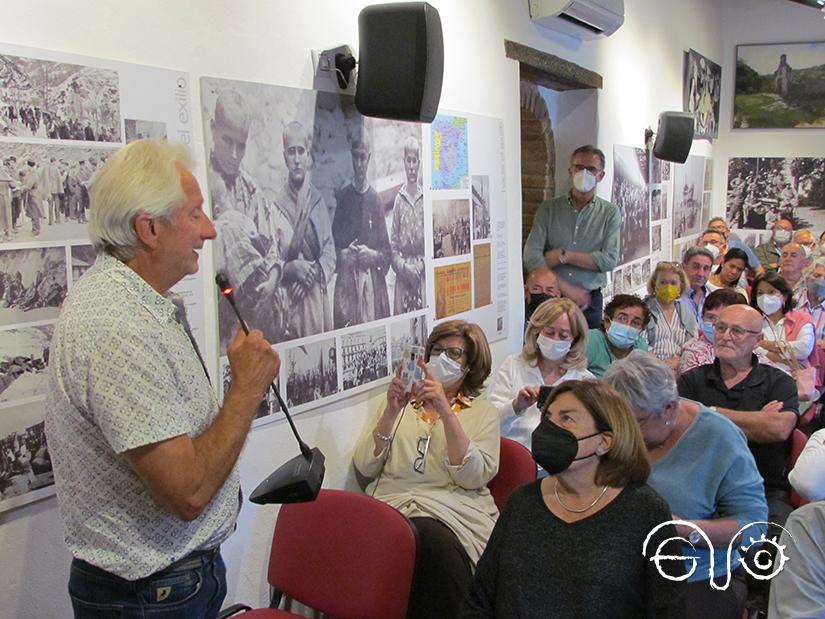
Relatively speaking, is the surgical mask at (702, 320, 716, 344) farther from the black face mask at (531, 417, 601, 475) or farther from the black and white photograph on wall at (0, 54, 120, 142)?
the black and white photograph on wall at (0, 54, 120, 142)

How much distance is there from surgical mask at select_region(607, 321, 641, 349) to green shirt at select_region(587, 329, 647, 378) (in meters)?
0.04

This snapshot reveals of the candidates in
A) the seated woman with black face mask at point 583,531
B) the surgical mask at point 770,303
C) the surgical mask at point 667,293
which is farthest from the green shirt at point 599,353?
the seated woman with black face mask at point 583,531

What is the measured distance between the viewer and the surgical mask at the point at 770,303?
16.8 ft

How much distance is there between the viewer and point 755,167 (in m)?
11.1

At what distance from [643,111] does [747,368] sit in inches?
180

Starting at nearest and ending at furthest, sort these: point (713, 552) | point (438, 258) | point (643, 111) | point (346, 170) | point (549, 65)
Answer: point (713, 552) → point (346, 170) → point (438, 258) → point (549, 65) → point (643, 111)

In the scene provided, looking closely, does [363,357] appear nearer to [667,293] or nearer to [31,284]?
[31,284]

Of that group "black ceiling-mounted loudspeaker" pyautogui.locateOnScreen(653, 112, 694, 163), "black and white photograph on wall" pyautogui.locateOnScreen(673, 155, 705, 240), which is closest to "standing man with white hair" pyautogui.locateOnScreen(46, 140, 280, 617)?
"black ceiling-mounted loudspeaker" pyautogui.locateOnScreen(653, 112, 694, 163)

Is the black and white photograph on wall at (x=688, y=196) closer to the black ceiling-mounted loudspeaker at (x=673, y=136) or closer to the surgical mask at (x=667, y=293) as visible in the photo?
the black ceiling-mounted loudspeaker at (x=673, y=136)

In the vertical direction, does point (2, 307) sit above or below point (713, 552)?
above

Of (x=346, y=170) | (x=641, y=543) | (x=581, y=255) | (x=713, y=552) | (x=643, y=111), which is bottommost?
(x=713, y=552)

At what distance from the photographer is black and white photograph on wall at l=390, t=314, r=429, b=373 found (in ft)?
11.6

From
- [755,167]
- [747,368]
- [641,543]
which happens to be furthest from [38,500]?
[755,167]

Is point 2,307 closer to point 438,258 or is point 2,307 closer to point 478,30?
point 438,258
